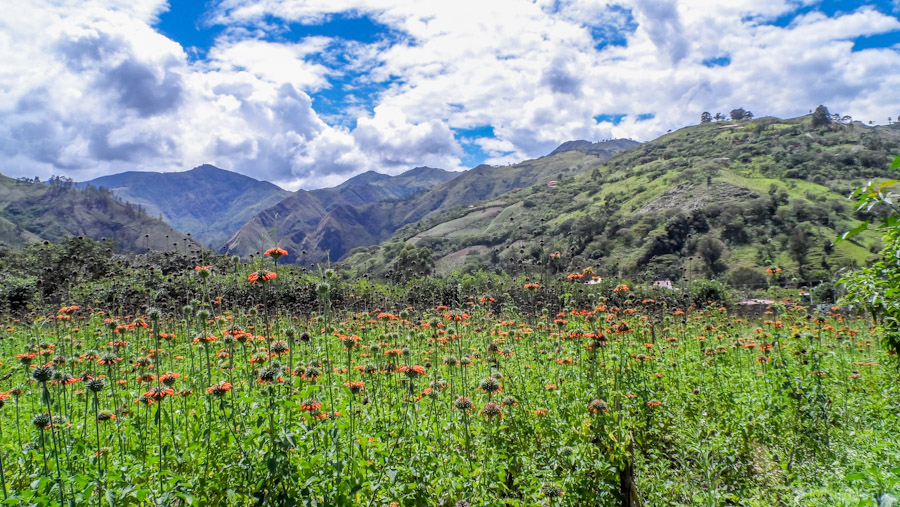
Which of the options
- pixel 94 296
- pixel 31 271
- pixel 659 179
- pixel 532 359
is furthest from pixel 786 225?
pixel 31 271

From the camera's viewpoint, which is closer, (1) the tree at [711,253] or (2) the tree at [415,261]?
(2) the tree at [415,261]

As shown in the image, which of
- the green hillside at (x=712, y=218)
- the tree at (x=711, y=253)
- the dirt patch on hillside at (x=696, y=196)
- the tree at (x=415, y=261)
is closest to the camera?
the tree at (x=415, y=261)

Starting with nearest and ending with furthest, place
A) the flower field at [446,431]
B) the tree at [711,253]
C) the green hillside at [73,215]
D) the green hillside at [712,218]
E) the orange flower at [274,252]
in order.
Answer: the flower field at [446,431] → the orange flower at [274,252] → the green hillside at [712,218] → the tree at [711,253] → the green hillside at [73,215]

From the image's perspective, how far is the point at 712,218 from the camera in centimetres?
6525

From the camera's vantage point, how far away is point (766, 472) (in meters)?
5.11

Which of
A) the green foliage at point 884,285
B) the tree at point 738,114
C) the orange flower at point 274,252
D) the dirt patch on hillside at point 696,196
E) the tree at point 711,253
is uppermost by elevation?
the tree at point 738,114

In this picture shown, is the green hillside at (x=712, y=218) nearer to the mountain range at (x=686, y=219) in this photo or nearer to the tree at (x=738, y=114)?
the mountain range at (x=686, y=219)

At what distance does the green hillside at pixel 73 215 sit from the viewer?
145 metres

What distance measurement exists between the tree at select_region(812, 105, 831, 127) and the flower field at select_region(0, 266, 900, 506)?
495 feet

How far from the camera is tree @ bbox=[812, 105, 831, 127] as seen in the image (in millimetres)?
118438

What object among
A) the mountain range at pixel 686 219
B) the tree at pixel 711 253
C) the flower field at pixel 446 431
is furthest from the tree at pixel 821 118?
the flower field at pixel 446 431

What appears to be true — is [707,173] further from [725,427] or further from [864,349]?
[725,427]

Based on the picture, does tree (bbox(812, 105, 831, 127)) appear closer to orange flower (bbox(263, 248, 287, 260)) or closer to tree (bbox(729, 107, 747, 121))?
tree (bbox(729, 107, 747, 121))

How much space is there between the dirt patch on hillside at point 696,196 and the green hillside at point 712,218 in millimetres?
199
